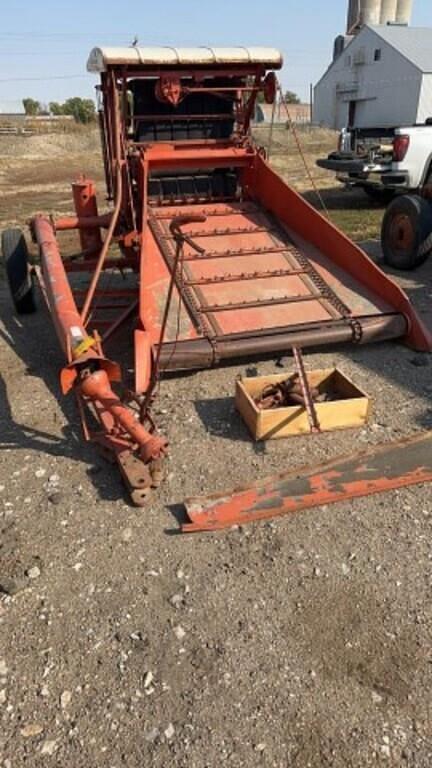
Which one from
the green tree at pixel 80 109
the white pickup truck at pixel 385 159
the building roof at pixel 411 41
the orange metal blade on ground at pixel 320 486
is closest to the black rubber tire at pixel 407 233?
the white pickup truck at pixel 385 159

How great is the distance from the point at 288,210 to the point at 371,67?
118ft

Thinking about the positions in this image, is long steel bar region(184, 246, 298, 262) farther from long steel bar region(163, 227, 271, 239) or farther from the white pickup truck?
the white pickup truck

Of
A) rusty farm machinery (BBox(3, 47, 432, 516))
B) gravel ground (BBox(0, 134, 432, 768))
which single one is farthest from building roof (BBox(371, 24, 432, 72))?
gravel ground (BBox(0, 134, 432, 768))

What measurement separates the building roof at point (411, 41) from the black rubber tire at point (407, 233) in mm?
29806

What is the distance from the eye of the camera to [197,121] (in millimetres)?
6578

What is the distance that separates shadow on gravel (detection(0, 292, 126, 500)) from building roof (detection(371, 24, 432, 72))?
33002 mm

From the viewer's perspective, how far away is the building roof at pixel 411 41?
32750mm

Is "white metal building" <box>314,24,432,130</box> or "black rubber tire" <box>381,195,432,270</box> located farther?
"white metal building" <box>314,24,432,130</box>

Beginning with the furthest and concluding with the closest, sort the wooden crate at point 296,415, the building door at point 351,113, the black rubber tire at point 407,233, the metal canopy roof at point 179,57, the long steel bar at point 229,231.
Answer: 1. the building door at point 351,113
2. the black rubber tire at point 407,233
3. the long steel bar at point 229,231
4. the metal canopy roof at point 179,57
5. the wooden crate at point 296,415

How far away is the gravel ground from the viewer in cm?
222

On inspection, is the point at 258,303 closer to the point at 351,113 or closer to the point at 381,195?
the point at 381,195

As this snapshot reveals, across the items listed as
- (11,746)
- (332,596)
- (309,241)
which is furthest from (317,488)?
(309,241)

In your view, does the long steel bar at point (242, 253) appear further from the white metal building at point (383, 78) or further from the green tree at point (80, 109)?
the green tree at point (80, 109)

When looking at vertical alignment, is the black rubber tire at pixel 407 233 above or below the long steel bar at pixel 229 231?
below
